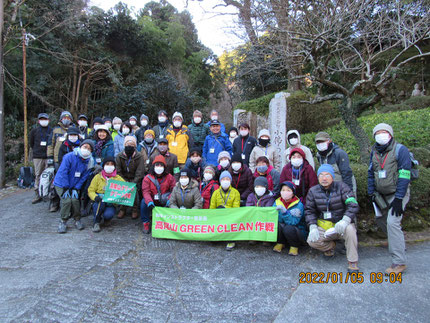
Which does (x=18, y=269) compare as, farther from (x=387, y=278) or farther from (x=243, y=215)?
(x=387, y=278)

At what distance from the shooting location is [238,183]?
209 inches

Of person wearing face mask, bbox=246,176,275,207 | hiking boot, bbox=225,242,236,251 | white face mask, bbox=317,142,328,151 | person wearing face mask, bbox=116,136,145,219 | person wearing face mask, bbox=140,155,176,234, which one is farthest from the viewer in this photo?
person wearing face mask, bbox=116,136,145,219

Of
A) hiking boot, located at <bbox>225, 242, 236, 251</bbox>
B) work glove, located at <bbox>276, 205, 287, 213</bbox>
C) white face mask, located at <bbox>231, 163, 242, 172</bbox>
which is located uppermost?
white face mask, located at <bbox>231, 163, 242, 172</bbox>

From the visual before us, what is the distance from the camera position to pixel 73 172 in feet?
18.0

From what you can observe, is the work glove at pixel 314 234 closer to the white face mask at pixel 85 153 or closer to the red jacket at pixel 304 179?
the red jacket at pixel 304 179

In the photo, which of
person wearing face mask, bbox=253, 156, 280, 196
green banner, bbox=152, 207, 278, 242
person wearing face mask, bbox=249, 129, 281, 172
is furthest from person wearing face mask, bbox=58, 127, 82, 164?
person wearing face mask, bbox=253, 156, 280, 196

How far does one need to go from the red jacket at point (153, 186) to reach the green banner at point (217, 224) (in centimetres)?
40

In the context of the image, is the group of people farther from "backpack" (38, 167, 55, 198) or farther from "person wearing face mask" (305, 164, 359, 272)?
"backpack" (38, 167, 55, 198)

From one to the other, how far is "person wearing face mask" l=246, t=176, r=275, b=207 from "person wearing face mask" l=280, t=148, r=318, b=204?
43 centimetres

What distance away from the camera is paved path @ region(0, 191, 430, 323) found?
2.98m

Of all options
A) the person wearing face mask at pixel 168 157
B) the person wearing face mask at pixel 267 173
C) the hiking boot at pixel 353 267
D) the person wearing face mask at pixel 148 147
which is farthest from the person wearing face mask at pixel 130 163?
the hiking boot at pixel 353 267

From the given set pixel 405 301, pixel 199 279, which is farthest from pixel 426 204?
pixel 199 279

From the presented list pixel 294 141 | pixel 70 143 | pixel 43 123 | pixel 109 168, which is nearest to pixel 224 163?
pixel 294 141

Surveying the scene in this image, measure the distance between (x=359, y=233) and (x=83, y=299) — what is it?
14.8ft
